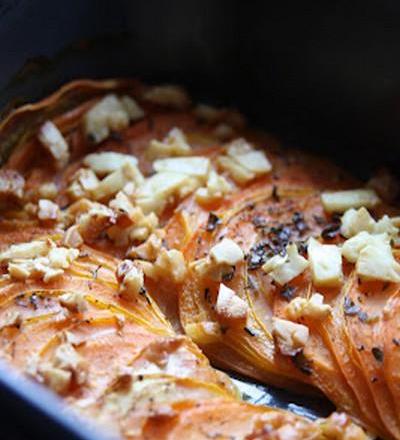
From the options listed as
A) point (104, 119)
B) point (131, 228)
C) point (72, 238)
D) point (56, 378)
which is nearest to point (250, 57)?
point (104, 119)

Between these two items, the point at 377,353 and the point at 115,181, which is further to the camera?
the point at 115,181

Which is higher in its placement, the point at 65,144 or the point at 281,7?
the point at 281,7

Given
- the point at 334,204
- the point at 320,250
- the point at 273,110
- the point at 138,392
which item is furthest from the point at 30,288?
the point at 273,110

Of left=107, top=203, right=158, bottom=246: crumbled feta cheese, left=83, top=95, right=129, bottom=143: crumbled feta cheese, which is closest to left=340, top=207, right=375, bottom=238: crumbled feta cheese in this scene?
left=107, top=203, right=158, bottom=246: crumbled feta cheese

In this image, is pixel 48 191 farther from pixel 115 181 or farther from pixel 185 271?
pixel 185 271

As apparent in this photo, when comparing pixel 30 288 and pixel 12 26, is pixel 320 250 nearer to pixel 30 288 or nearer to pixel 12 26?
pixel 30 288

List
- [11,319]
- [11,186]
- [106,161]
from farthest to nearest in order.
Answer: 1. [106,161]
2. [11,186]
3. [11,319]
